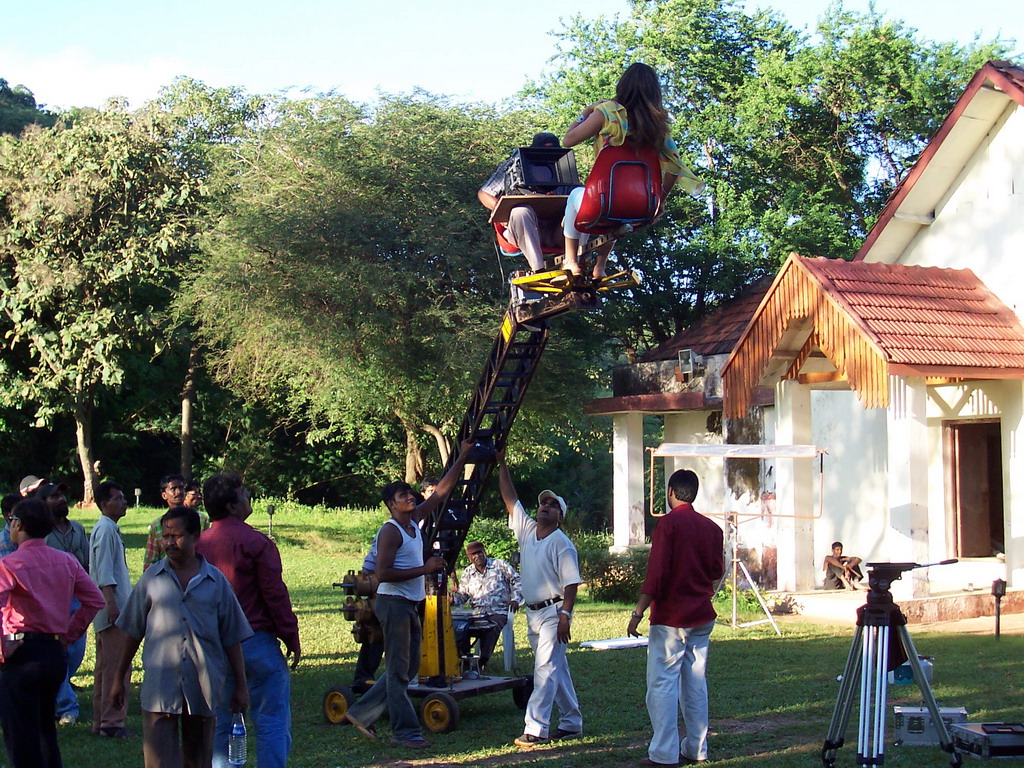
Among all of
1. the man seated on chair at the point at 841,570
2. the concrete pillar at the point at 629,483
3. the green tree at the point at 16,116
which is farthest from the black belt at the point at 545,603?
the green tree at the point at 16,116

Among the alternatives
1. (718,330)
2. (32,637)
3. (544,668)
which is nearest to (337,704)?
(544,668)

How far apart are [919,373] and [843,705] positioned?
7.75 m

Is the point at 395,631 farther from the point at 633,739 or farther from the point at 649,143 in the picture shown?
the point at 649,143

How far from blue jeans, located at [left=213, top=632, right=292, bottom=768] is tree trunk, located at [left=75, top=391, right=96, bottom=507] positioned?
26516 mm

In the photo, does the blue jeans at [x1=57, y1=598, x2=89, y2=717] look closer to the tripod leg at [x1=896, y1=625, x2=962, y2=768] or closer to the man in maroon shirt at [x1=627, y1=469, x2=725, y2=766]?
the man in maroon shirt at [x1=627, y1=469, x2=725, y2=766]

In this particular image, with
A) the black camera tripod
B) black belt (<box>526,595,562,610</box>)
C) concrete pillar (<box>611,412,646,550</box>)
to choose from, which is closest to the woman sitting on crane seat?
the black camera tripod

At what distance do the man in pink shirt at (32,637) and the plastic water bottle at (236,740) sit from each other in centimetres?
97

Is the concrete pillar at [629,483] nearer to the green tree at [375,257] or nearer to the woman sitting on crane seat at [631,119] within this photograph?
the green tree at [375,257]

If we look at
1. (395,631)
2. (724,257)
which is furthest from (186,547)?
(724,257)

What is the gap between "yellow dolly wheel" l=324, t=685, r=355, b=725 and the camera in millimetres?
9227

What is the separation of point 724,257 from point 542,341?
18.2 metres

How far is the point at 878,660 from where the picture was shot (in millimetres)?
7164

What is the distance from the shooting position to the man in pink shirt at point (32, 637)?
620 cm

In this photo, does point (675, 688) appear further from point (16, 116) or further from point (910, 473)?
point (16, 116)
